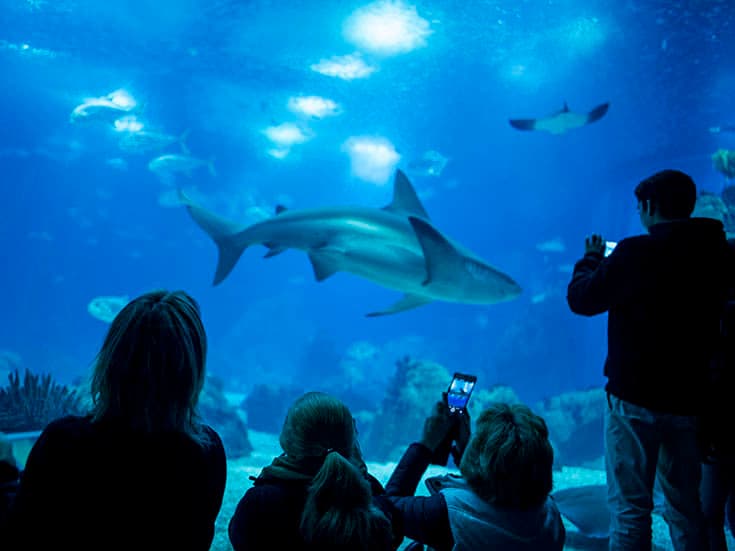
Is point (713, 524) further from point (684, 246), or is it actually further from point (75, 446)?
point (75, 446)

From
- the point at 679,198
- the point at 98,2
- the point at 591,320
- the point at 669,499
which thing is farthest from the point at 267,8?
the point at 591,320

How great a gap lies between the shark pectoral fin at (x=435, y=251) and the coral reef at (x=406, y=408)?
21.9ft

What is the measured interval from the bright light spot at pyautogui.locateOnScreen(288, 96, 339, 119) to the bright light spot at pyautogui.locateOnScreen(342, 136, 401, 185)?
3.31m

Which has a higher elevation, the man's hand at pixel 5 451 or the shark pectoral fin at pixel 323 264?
the shark pectoral fin at pixel 323 264

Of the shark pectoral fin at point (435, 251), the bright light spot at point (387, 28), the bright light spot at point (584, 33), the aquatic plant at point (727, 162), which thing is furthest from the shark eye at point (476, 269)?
the bright light spot at point (584, 33)

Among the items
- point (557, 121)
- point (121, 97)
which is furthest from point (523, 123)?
point (121, 97)

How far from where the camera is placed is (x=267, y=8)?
14297 millimetres

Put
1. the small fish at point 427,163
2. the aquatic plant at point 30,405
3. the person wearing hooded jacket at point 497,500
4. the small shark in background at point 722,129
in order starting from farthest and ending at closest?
the small fish at point 427,163 → the small shark in background at point 722,129 → the aquatic plant at point 30,405 → the person wearing hooded jacket at point 497,500

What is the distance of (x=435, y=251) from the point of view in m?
3.81

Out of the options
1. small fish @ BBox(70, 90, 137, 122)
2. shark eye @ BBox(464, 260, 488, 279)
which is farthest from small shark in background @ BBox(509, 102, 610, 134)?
small fish @ BBox(70, 90, 137, 122)

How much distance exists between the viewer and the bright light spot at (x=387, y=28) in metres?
13.6

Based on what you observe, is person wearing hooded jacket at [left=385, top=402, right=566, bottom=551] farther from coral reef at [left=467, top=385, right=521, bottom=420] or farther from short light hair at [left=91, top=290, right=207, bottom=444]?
coral reef at [left=467, top=385, right=521, bottom=420]

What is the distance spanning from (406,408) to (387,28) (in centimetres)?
1115

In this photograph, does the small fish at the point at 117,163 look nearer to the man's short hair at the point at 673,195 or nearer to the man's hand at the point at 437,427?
the man's short hair at the point at 673,195
